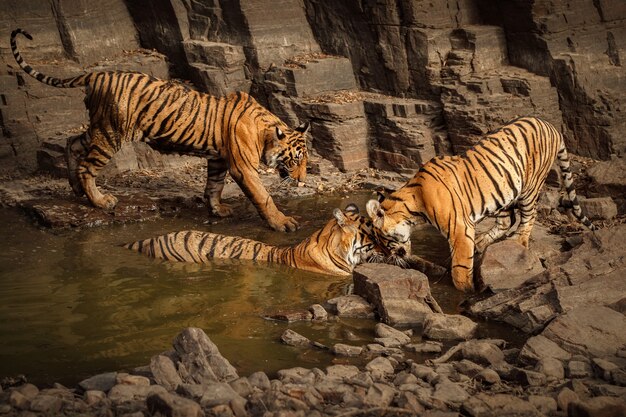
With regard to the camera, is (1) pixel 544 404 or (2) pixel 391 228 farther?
(2) pixel 391 228

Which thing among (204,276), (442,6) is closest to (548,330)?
(204,276)

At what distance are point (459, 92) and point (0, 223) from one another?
4.89 m

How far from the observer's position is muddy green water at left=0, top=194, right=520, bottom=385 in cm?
606

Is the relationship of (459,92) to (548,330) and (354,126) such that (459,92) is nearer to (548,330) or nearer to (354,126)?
(354,126)

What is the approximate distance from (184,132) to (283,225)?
134 centimetres

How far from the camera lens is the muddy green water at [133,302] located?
19.9 feet

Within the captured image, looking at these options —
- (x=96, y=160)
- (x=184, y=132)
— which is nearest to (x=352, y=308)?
(x=184, y=132)

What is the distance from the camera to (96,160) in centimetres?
925

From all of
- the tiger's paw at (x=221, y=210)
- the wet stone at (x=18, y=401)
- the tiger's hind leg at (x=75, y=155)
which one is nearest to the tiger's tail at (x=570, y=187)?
the tiger's paw at (x=221, y=210)

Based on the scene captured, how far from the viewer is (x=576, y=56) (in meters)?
10.3

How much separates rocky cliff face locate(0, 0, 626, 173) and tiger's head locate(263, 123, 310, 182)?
5.61 feet

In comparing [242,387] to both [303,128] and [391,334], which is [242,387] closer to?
[391,334]

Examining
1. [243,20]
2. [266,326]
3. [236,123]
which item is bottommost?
[266,326]

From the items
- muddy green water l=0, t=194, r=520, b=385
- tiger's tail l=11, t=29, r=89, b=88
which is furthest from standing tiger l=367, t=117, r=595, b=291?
tiger's tail l=11, t=29, r=89, b=88
